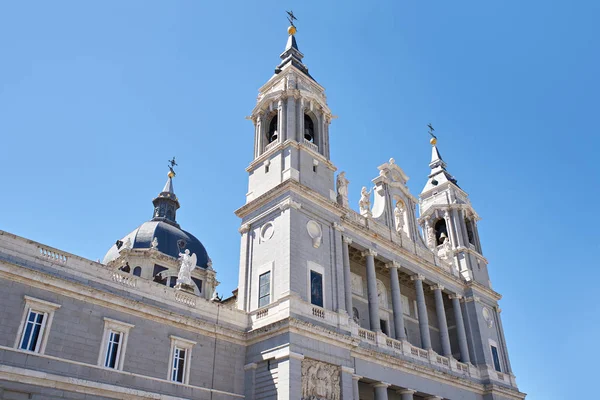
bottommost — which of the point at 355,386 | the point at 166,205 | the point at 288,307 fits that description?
the point at 355,386

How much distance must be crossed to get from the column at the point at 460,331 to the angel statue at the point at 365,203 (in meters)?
10.7

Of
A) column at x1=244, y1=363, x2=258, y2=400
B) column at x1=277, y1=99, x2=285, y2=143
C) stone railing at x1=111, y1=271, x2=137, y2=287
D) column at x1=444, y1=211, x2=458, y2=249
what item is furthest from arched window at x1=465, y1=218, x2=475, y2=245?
stone railing at x1=111, y1=271, x2=137, y2=287

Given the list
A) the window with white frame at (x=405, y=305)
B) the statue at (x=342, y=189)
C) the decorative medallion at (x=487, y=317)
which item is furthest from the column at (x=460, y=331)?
the statue at (x=342, y=189)

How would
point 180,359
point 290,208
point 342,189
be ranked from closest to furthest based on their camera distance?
point 180,359 → point 290,208 → point 342,189

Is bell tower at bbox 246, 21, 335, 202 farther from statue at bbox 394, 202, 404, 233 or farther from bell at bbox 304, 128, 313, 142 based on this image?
statue at bbox 394, 202, 404, 233

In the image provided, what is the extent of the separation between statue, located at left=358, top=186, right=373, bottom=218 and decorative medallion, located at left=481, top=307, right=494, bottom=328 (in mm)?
13796

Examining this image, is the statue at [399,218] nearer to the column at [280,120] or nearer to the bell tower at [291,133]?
the bell tower at [291,133]

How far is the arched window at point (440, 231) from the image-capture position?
4722cm

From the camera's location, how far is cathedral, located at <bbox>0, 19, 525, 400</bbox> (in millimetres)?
21234

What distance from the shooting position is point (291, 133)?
3250 centimetres

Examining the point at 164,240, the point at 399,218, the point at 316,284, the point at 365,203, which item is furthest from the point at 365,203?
the point at 164,240

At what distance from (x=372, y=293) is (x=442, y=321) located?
8.20 meters

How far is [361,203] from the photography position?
120ft

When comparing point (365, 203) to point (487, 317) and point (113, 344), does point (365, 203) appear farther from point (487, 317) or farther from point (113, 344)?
point (113, 344)
